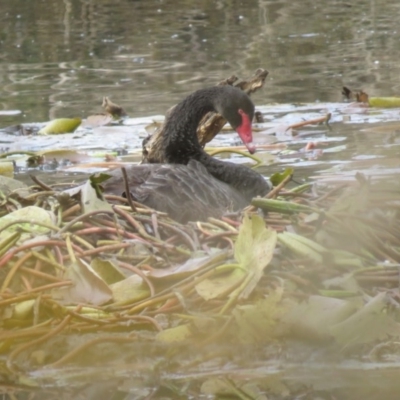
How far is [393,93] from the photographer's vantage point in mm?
9250

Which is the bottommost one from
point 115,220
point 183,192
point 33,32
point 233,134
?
point 33,32

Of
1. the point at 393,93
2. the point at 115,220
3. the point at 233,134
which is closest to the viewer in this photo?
the point at 115,220

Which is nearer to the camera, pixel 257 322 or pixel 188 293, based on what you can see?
pixel 257 322

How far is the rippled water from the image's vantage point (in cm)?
841

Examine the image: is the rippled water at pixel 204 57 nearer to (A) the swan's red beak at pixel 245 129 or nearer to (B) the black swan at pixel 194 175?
(A) the swan's red beak at pixel 245 129

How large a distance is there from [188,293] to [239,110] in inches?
107

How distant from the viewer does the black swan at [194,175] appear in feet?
16.3

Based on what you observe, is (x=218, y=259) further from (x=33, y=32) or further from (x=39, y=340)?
(x=33, y=32)

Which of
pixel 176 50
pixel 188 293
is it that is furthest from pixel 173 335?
pixel 176 50

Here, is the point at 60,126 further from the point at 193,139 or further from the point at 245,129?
the point at 245,129

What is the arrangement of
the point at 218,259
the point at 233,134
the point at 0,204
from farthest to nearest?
the point at 233,134 < the point at 0,204 < the point at 218,259

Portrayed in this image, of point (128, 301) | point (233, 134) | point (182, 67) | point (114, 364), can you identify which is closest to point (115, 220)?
point (128, 301)

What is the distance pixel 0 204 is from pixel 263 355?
57.4 inches

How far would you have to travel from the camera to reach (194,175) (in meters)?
5.30
